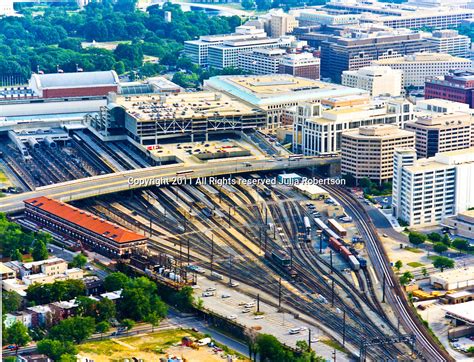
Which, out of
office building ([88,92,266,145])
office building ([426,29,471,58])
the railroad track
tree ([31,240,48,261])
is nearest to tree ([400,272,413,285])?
the railroad track

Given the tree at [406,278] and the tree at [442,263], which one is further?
the tree at [442,263]

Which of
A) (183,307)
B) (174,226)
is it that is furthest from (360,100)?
(183,307)

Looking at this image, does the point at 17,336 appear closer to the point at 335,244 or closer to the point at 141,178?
the point at 335,244

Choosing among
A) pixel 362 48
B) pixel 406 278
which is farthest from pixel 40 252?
pixel 362 48

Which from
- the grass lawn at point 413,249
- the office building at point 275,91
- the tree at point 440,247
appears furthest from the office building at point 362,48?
the tree at point 440,247

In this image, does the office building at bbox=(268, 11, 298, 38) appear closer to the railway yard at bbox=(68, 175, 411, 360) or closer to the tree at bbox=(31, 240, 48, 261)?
the railway yard at bbox=(68, 175, 411, 360)

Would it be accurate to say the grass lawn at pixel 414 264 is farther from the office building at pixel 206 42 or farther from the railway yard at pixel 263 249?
the office building at pixel 206 42

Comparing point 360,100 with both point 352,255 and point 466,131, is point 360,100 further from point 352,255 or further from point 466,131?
point 352,255
